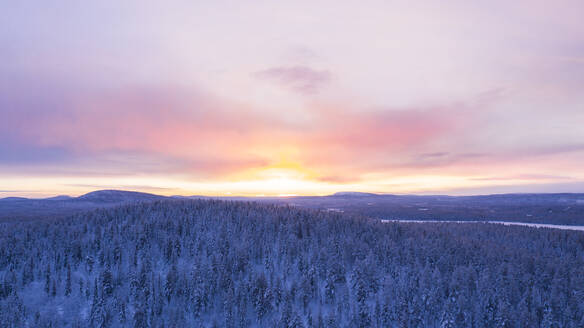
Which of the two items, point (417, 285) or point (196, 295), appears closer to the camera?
point (196, 295)

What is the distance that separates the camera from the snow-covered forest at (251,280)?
161 ft

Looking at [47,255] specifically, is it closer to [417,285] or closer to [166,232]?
[166,232]

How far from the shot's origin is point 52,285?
166 feet

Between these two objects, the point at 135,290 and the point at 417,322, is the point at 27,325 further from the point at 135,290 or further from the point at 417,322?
the point at 417,322

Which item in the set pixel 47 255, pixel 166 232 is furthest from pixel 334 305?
pixel 47 255

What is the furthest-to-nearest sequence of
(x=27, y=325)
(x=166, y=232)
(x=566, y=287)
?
(x=166, y=232)
(x=566, y=287)
(x=27, y=325)

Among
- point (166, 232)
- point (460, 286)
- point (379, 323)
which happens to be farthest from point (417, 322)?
point (166, 232)

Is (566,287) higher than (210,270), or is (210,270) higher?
(210,270)

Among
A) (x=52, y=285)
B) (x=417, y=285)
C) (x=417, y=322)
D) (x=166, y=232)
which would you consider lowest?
(x=417, y=322)

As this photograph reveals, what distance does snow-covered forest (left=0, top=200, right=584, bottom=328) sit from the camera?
161 ft

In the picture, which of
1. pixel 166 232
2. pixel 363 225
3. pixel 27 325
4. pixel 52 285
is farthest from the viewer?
pixel 363 225

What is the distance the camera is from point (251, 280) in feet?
183

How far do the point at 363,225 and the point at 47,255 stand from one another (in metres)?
85.4

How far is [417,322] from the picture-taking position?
170ft
